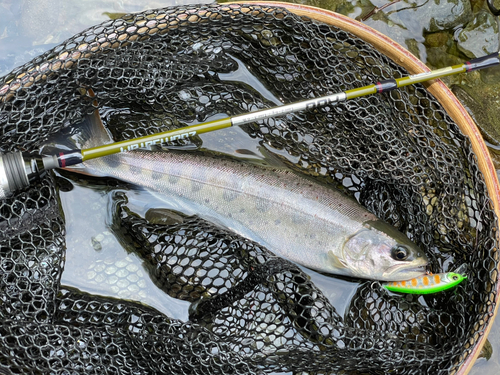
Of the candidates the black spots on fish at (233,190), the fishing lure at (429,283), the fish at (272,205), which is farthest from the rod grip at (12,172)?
the fishing lure at (429,283)

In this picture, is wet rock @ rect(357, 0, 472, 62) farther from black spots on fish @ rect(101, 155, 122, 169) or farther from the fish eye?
black spots on fish @ rect(101, 155, 122, 169)

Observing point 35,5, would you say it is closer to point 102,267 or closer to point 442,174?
point 102,267

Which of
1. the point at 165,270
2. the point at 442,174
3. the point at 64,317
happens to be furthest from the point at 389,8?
the point at 64,317

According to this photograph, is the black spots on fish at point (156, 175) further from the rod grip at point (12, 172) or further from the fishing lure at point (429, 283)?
the fishing lure at point (429, 283)

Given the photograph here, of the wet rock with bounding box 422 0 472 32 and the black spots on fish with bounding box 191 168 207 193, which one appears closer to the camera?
the black spots on fish with bounding box 191 168 207 193

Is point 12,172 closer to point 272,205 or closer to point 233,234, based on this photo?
point 233,234

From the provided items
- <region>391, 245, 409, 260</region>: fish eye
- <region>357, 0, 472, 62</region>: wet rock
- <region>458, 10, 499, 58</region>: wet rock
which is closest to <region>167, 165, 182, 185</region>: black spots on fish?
<region>391, 245, 409, 260</region>: fish eye

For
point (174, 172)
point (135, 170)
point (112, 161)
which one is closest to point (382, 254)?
point (174, 172)
